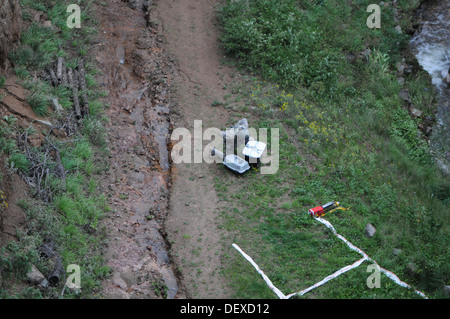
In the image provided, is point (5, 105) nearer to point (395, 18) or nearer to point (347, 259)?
point (347, 259)

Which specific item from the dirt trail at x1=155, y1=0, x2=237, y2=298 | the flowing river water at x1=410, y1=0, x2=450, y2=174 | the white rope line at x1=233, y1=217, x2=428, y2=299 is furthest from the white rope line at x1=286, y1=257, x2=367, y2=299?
the flowing river water at x1=410, y1=0, x2=450, y2=174

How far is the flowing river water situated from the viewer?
11.7 m

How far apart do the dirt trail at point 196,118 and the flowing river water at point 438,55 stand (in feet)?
17.6

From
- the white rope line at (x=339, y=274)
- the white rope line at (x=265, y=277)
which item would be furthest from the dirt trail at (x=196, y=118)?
the white rope line at (x=339, y=274)

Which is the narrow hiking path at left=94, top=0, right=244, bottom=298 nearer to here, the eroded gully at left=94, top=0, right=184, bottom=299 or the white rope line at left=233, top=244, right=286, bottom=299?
the eroded gully at left=94, top=0, right=184, bottom=299

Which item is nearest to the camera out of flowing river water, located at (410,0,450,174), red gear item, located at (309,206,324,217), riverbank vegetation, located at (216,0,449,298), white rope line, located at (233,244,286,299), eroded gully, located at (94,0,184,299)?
white rope line, located at (233,244,286,299)

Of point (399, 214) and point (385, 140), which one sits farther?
point (385, 140)

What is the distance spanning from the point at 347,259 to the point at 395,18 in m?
9.95

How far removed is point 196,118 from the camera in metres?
10.9

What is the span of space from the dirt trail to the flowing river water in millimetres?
5361

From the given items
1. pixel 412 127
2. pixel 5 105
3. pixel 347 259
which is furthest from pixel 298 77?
pixel 5 105

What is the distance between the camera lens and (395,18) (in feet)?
49.2

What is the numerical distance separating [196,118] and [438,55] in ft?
26.8

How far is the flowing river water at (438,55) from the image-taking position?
38.4ft
